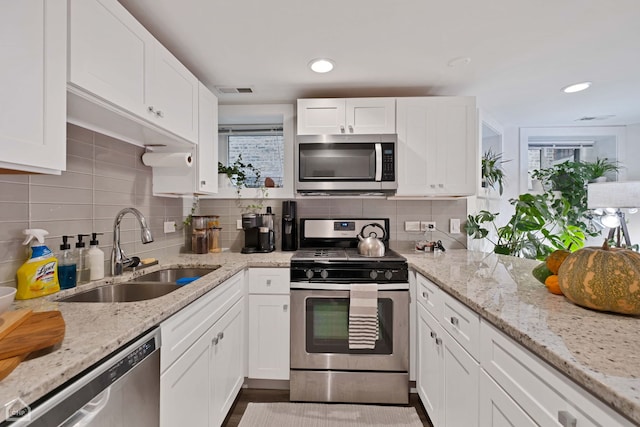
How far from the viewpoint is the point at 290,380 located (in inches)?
79.9

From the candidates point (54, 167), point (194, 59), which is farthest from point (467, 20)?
point (54, 167)

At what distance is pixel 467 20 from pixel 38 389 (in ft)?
7.03

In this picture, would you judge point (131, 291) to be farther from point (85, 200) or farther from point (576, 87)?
point (576, 87)

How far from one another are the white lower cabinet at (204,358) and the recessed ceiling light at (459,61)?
2.02 m

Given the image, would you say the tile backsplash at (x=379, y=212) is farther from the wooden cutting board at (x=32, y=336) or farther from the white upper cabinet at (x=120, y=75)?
the wooden cutting board at (x=32, y=336)

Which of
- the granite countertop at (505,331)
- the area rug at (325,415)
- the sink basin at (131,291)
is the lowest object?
the area rug at (325,415)

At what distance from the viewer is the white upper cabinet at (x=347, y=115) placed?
7.57 feet

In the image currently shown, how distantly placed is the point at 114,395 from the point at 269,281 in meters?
1.25

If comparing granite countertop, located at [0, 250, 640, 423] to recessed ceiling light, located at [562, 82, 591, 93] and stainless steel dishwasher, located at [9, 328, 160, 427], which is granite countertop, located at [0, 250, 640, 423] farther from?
recessed ceiling light, located at [562, 82, 591, 93]

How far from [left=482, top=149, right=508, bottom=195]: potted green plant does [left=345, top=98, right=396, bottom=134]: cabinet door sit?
3.76 feet

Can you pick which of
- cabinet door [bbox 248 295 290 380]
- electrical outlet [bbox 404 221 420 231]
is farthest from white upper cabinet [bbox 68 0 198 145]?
electrical outlet [bbox 404 221 420 231]

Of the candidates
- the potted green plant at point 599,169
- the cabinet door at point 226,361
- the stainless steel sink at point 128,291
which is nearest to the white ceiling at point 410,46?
the potted green plant at point 599,169

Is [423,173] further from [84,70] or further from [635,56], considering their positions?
[84,70]

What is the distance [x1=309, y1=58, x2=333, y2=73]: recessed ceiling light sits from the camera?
75.2 inches
